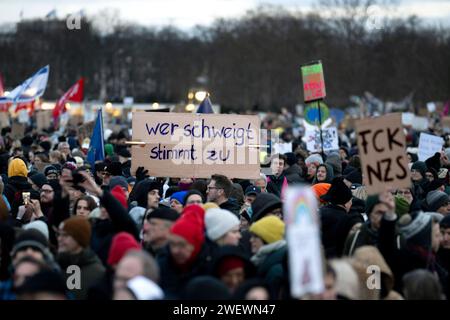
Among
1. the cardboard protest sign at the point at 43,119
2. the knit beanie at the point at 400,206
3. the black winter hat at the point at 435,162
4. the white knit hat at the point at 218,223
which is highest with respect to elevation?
the cardboard protest sign at the point at 43,119

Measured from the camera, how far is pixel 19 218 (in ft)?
36.8

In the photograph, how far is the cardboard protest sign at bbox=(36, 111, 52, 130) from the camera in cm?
3642

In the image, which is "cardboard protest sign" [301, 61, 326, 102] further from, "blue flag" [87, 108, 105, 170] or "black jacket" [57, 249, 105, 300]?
"black jacket" [57, 249, 105, 300]

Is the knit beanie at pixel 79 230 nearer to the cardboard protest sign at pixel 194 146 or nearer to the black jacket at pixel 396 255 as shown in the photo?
the black jacket at pixel 396 255

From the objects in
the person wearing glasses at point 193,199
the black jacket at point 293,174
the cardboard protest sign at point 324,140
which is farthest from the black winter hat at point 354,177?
the cardboard protest sign at point 324,140

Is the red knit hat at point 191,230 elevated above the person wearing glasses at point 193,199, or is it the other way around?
the person wearing glasses at point 193,199

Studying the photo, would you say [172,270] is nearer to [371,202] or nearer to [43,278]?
[43,278]

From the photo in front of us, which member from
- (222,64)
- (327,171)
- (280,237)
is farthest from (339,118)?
(222,64)

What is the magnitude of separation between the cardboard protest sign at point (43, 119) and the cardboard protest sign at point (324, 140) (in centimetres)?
1615

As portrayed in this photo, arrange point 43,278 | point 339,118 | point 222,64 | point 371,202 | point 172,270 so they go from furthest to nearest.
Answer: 1. point 222,64
2. point 339,118
3. point 371,202
4. point 172,270
5. point 43,278

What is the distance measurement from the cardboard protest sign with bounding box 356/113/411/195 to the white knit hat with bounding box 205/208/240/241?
0.95 meters

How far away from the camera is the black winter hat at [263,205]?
9.31 meters

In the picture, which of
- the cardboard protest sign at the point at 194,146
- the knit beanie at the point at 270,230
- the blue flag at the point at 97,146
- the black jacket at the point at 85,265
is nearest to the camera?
the black jacket at the point at 85,265
